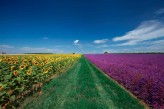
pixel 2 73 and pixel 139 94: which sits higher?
pixel 2 73

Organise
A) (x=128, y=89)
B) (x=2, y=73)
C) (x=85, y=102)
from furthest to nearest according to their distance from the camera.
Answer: (x=128, y=89) → (x=85, y=102) → (x=2, y=73)

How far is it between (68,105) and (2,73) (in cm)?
284

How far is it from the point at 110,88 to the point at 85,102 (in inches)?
114

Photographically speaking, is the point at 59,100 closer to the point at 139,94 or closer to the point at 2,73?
the point at 2,73

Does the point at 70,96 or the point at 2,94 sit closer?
the point at 2,94

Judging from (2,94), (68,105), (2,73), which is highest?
(2,73)

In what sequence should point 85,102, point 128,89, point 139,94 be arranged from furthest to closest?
point 128,89
point 139,94
point 85,102

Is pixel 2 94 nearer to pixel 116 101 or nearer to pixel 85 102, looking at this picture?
pixel 85 102

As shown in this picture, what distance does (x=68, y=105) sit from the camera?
661cm

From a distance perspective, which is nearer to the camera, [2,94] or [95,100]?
[2,94]

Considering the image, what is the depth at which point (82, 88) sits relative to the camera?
937cm

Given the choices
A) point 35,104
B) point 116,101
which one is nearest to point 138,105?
point 116,101

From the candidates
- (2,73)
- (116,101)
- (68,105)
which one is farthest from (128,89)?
(2,73)

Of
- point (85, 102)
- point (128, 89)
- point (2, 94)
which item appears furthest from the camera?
point (128, 89)
